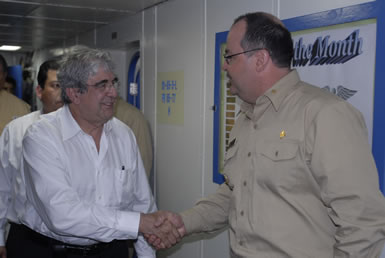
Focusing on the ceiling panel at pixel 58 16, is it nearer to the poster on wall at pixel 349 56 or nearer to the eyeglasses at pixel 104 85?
the poster on wall at pixel 349 56

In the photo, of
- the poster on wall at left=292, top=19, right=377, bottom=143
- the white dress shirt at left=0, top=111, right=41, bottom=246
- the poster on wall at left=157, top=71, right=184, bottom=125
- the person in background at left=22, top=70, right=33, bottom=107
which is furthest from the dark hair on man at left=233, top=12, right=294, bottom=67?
the person in background at left=22, top=70, right=33, bottom=107

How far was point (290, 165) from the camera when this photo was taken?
1799 mm

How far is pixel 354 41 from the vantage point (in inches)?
93.9

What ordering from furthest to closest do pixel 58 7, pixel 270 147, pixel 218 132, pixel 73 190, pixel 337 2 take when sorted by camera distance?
pixel 58 7 → pixel 218 132 → pixel 337 2 → pixel 73 190 → pixel 270 147

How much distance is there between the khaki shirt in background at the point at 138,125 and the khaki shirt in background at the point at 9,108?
3.24 ft

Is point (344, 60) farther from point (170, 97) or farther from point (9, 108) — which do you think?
point (9, 108)

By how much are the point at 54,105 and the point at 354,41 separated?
7.50 feet

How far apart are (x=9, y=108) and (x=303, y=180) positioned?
3588mm

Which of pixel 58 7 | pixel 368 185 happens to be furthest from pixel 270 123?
pixel 58 7

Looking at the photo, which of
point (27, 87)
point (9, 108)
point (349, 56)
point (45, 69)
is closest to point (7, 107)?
point (9, 108)

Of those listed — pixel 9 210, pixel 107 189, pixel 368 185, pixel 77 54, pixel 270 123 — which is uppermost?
pixel 77 54

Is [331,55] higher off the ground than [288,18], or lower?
lower

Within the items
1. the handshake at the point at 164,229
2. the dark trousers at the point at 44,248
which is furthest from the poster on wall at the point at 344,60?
the dark trousers at the point at 44,248

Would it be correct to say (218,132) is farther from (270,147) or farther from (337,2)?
(270,147)
